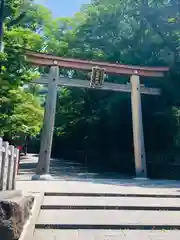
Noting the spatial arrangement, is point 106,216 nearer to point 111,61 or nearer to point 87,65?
point 87,65

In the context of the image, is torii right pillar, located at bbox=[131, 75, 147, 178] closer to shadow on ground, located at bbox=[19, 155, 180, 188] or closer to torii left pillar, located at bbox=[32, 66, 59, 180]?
shadow on ground, located at bbox=[19, 155, 180, 188]

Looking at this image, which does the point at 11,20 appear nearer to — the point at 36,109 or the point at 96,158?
the point at 36,109

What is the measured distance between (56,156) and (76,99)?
1282cm

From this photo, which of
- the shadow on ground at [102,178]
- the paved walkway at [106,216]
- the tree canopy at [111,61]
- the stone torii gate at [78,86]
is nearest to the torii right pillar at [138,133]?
the stone torii gate at [78,86]

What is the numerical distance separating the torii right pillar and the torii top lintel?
398 mm

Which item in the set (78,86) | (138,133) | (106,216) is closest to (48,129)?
(78,86)

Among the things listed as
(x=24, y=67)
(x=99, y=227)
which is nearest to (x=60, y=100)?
(x=24, y=67)

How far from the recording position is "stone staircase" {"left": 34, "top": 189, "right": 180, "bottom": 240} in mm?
3814

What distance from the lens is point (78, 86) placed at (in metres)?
11.8

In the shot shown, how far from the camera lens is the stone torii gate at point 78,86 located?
10664mm

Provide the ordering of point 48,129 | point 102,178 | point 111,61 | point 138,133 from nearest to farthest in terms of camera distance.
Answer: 1. point 48,129
2. point 102,178
3. point 138,133
4. point 111,61

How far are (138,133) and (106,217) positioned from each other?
24.6 feet

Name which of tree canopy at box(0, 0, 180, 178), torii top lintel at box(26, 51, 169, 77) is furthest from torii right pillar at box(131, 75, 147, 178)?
tree canopy at box(0, 0, 180, 178)

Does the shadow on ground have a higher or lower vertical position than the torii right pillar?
lower
